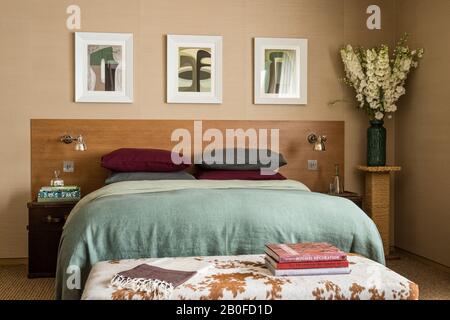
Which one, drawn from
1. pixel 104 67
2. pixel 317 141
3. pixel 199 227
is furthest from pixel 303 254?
pixel 104 67

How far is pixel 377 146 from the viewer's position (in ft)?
14.3

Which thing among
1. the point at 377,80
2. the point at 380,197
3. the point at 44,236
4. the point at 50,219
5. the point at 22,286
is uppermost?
the point at 377,80

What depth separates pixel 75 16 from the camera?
13.7 ft

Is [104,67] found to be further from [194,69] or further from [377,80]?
[377,80]

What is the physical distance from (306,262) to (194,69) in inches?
104

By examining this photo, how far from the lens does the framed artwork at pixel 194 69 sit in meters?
4.30

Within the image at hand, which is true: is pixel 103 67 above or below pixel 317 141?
above

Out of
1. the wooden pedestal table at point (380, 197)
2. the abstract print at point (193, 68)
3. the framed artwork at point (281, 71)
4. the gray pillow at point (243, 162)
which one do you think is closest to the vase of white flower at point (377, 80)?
the wooden pedestal table at point (380, 197)

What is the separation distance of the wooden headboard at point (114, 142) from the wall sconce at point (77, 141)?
0.13 ft

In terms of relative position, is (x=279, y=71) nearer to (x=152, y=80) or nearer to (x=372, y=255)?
(x=152, y=80)

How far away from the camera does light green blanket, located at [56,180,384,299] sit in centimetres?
242

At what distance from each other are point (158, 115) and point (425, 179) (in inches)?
86.7
